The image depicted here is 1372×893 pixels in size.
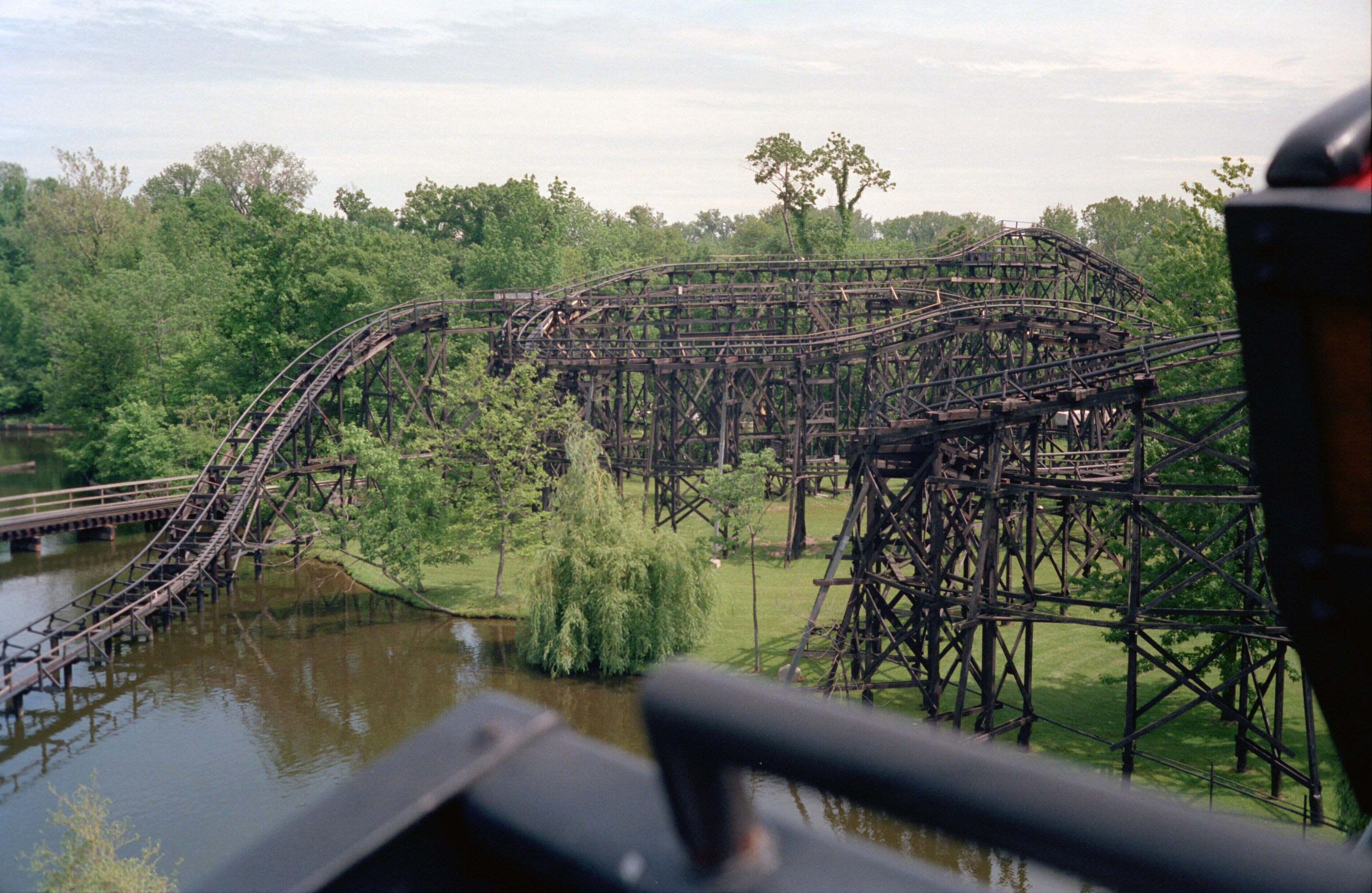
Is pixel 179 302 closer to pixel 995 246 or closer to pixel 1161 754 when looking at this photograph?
pixel 995 246

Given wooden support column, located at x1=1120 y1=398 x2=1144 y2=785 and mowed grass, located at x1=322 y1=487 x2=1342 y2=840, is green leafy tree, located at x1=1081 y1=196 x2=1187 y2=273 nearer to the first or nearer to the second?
mowed grass, located at x1=322 y1=487 x2=1342 y2=840

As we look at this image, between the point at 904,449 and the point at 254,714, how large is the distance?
1191cm

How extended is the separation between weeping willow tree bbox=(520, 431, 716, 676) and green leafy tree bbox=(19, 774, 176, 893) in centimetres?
770

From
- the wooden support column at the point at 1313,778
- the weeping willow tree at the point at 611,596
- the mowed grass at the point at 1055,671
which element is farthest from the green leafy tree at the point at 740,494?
the wooden support column at the point at 1313,778

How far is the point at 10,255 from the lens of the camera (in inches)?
3211

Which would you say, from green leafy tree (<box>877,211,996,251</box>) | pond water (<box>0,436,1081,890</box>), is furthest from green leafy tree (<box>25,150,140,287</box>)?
green leafy tree (<box>877,211,996,251</box>)

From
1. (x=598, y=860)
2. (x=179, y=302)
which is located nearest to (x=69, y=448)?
(x=179, y=302)

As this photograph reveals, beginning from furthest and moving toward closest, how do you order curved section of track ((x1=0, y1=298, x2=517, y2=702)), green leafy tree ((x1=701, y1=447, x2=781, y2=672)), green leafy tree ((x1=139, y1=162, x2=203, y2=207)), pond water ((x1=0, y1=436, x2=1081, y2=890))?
green leafy tree ((x1=139, y1=162, x2=203, y2=207))
green leafy tree ((x1=701, y1=447, x2=781, y2=672))
curved section of track ((x1=0, y1=298, x2=517, y2=702))
pond water ((x1=0, y1=436, x2=1081, y2=890))

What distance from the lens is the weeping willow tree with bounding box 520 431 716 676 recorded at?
19141mm

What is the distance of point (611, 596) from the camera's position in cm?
1905

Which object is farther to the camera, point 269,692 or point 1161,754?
point 269,692

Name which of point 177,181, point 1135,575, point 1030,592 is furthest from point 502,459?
point 177,181

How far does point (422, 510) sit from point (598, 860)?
24342 mm

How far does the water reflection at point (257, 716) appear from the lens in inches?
562
